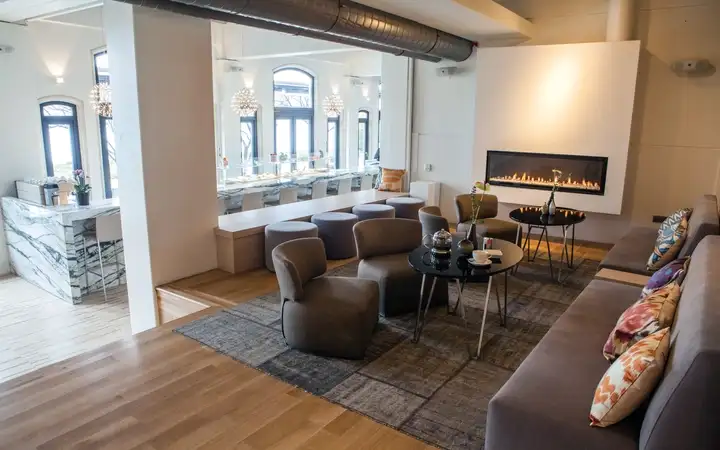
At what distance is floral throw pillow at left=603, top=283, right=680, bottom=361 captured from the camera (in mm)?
2381

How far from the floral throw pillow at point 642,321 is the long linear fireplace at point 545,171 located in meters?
3.98

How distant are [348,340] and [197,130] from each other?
2689 mm

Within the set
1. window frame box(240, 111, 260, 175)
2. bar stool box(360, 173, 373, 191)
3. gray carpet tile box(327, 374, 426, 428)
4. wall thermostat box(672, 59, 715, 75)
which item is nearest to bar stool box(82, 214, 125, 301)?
gray carpet tile box(327, 374, 426, 428)

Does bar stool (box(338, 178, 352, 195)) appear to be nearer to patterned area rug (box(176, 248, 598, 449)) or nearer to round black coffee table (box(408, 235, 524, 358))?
patterned area rug (box(176, 248, 598, 449))

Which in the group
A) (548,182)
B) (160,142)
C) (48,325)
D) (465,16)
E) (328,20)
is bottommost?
(48,325)

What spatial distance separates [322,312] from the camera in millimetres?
3428

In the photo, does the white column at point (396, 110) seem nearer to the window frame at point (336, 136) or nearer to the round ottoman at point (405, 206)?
the round ottoman at point (405, 206)

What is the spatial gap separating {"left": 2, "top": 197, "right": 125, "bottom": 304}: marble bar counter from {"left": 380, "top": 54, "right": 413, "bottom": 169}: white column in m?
4.02

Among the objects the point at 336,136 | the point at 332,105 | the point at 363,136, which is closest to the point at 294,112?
the point at 332,105

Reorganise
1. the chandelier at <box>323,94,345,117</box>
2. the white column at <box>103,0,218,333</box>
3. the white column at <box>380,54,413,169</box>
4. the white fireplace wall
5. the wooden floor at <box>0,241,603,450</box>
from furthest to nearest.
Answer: the chandelier at <box>323,94,345,117</box>
the white column at <box>380,54,413,169</box>
the white fireplace wall
the white column at <box>103,0,218,333</box>
the wooden floor at <box>0,241,603,450</box>

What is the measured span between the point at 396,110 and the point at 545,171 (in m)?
2.47

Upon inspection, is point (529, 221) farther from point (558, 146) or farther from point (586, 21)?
point (586, 21)

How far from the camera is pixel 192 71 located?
479 cm

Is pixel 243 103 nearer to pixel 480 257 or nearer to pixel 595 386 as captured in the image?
pixel 480 257
